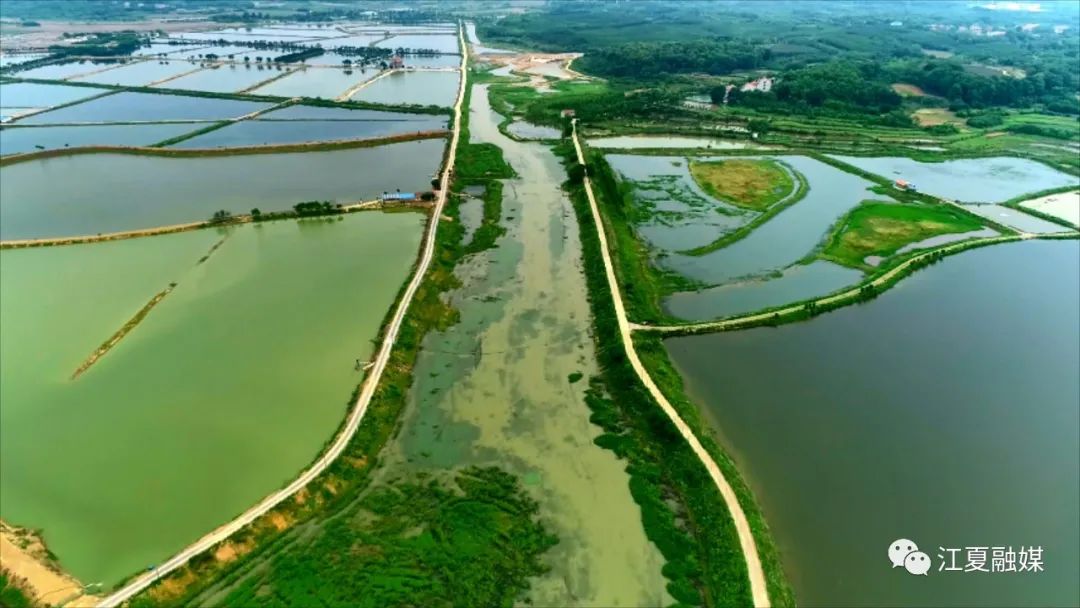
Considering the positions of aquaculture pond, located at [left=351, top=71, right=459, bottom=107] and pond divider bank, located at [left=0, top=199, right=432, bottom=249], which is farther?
aquaculture pond, located at [left=351, top=71, right=459, bottom=107]

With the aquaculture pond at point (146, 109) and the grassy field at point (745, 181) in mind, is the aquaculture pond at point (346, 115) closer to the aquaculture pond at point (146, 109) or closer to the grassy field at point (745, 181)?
the aquaculture pond at point (146, 109)

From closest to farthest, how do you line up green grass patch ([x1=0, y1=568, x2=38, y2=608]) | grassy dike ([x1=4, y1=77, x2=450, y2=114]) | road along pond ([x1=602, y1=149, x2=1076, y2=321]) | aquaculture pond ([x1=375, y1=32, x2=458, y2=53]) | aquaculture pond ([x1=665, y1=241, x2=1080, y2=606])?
green grass patch ([x1=0, y1=568, x2=38, y2=608]), aquaculture pond ([x1=665, y1=241, x2=1080, y2=606]), road along pond ([x1=602, y1=149, x2=1076, y2=321]), grassy dike ([x1=4, y1=77, x2=450, y2=114]), aquaculture pond ([x1=375, y1=32, x2=458, y2=53])

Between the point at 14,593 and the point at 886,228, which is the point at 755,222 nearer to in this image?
the point at 886,228

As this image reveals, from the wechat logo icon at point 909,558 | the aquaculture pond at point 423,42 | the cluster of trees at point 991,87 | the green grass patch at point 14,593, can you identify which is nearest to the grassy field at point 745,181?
the wechat logo icon at point 909,558

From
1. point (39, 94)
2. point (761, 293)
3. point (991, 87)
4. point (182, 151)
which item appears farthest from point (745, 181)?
point (39, 94)

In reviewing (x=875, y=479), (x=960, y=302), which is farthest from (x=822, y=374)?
(x=960, y=302)

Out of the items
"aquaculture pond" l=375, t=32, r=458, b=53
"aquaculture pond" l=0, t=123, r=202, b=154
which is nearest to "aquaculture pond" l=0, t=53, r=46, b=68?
"aquaculture pond" l=0, t=123, r=202, b=154

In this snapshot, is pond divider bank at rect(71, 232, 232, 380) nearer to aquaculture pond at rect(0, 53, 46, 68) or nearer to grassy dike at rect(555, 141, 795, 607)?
grassy dike at rect(555, 141, 795, 607)
